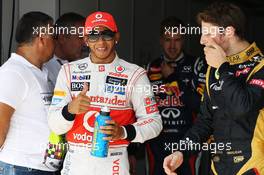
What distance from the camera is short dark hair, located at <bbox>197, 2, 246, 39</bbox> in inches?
76.0

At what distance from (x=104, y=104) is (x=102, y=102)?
0.04ft

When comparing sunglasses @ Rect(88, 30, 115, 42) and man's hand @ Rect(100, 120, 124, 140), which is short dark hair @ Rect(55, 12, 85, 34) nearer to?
sunglasses @ Rect(88, 30, 115, 42)

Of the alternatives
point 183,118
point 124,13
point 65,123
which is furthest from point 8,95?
point 124,13

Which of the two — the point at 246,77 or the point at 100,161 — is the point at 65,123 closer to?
the point at 100,161

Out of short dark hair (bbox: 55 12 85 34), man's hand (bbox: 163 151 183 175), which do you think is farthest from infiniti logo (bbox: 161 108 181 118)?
man's hand (bbox: 163 151 183 175)

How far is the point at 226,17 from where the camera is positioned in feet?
6.34

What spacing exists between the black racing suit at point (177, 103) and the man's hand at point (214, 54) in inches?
48.8

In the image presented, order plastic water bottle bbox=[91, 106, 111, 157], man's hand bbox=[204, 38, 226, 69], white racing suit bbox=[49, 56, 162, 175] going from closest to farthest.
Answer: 1. man's hand bbox=[204, 38, 226, 69]
2. plastic water bottle bbox=[91, 106, 111, 157]
3. white racing suit bbox=[49, 56, 162, 175]

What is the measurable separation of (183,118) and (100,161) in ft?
3.80

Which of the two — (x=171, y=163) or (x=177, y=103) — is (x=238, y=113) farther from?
(x=177, y=103)

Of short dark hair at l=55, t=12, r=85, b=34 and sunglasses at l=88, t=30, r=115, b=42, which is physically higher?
short dark hair at l=55, t=12, r=85, b=34

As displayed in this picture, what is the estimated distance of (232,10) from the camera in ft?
6.41

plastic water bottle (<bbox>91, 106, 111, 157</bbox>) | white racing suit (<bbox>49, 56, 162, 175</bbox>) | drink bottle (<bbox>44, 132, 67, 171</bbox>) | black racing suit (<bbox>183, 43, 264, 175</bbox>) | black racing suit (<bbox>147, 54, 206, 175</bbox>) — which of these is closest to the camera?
black racing suit (<bbox>183, 43, 264, 175</bbox>)

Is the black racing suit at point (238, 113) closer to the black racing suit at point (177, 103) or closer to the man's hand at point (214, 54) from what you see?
the man's hand at point (214, 54)
